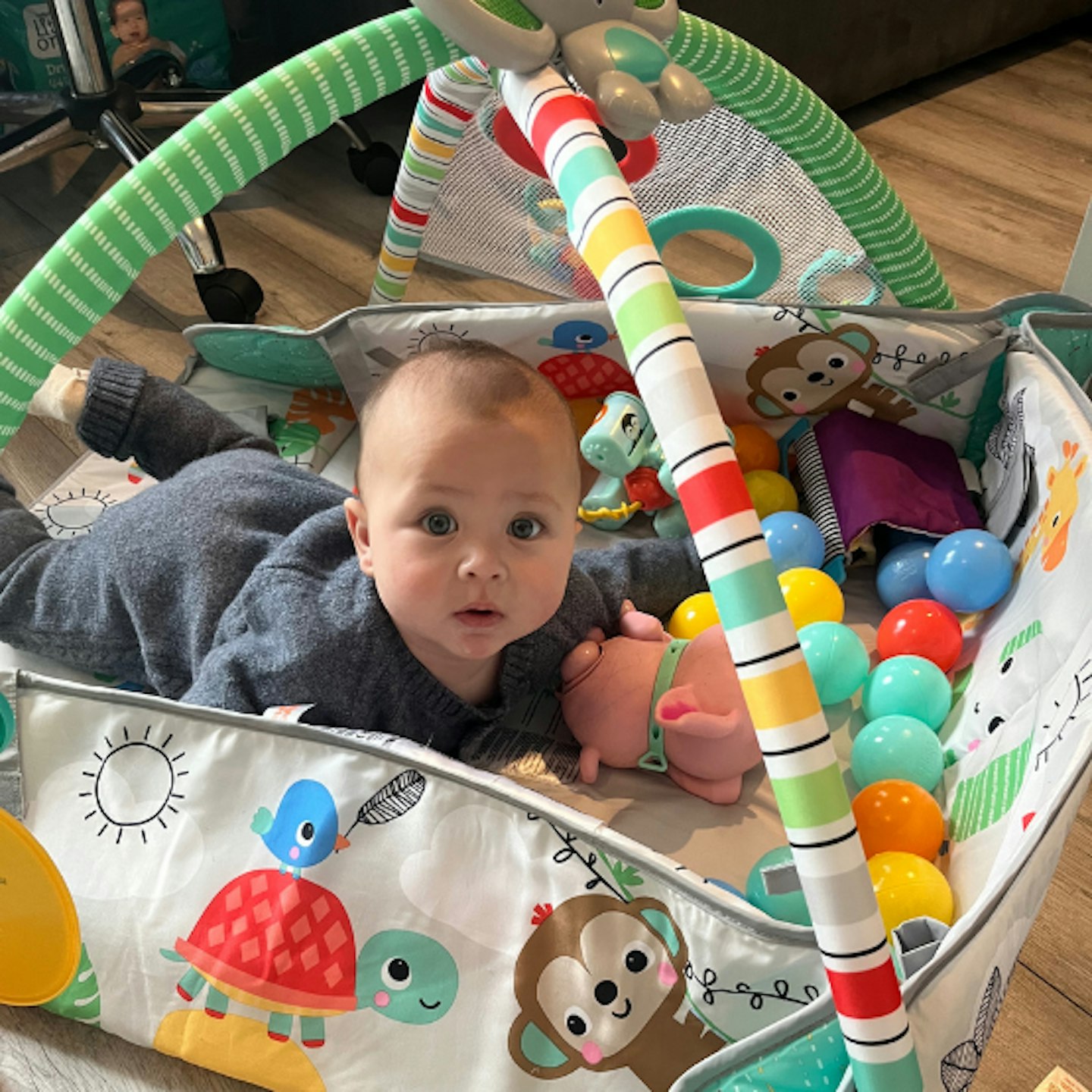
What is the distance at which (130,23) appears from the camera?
1.88 metres

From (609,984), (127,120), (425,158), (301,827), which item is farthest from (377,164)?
(609,984)

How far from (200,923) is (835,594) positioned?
1.95ft

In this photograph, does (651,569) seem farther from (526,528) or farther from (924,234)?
(924,234)

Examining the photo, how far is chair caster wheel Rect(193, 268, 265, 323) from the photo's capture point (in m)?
1.56

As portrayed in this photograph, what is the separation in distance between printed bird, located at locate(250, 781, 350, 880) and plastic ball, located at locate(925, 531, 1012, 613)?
58 cm

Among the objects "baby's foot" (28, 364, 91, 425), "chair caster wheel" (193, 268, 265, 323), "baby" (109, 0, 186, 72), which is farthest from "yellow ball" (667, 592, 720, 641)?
"baby" (109, 0, 186, 72)

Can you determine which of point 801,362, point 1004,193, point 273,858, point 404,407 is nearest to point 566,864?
point 273,858

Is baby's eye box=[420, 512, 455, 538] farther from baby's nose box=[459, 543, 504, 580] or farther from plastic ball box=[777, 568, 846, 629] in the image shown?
plastic ball box=[777, 568, 846, 629]

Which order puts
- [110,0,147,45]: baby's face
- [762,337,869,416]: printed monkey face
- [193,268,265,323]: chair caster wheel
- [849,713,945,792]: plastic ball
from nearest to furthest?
[849,713,945,792]: plastic ball < [762,337,869,416]: printed monkey face < [193,268,265,323]: chair caster wheel < [110,0,147,45]: baby's face

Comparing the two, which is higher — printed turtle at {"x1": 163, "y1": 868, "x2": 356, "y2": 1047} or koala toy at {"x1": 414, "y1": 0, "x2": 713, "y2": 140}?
koala toy at {"x1": 414, "y1": 0, "x2": 713, "y2": 140}

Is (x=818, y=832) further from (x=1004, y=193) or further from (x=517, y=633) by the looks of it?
(x=1004, y=193)

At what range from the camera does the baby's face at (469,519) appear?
792 mm

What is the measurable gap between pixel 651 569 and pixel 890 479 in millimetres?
245

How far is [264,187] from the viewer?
1.99 metres
